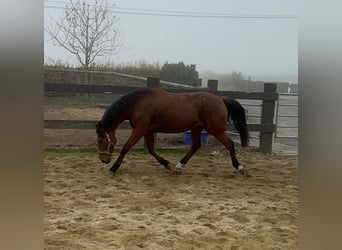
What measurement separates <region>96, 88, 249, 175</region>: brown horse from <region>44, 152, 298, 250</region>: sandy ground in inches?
6.8

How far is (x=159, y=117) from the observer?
2410mm

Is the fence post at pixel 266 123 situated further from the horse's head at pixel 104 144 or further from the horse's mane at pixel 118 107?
the horse's head at pixel 104 144

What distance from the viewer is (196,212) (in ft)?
5.44

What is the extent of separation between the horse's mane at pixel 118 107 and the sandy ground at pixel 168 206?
32cm

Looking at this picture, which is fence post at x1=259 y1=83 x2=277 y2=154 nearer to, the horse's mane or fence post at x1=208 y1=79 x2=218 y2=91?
fence post at x1=208 y1=79 x2=218 y2=91

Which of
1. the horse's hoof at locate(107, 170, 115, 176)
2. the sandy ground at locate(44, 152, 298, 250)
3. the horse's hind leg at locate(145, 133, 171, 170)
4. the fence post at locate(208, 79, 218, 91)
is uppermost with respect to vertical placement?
the fence post at locate(208, 79, 218, 91)

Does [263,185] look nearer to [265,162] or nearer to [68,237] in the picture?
[265,162]

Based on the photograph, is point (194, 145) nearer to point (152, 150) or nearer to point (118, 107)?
point (152, 150)

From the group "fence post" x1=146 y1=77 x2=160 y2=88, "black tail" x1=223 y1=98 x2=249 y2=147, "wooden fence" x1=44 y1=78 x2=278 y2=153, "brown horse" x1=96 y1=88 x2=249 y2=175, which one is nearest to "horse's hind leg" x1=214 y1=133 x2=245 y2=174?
"brown horse" x1=96 y1=88 x2=249 y2=175

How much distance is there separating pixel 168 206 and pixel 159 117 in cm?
80

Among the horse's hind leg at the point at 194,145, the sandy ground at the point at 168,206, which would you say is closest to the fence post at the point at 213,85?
the horse's hind leg at the point at 194,145

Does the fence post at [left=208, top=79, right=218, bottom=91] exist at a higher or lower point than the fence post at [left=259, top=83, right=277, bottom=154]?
higher

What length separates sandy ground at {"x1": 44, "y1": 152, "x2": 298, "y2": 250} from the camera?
131 cm
